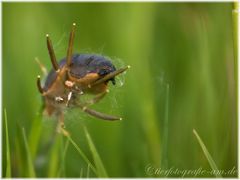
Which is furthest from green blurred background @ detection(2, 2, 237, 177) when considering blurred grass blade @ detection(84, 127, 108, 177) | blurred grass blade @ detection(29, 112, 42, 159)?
blurred grass blade @ detection(84, 127, 108, 177)

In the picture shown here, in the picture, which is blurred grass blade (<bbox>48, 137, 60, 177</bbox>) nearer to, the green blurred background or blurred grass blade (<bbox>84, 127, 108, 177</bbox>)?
the green blurred background

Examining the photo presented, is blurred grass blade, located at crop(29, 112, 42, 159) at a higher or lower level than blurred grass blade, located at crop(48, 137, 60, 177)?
higher

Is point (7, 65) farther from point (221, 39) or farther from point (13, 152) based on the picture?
point (221, 39)

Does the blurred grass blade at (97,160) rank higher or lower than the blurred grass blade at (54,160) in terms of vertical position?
higher

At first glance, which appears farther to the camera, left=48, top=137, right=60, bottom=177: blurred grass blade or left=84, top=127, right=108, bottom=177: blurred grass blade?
left=48, top=137, right=60, bottom=177: blurred grass blade

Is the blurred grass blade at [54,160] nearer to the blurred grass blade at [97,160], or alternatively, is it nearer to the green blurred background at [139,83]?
the green blurred background at [139,83]

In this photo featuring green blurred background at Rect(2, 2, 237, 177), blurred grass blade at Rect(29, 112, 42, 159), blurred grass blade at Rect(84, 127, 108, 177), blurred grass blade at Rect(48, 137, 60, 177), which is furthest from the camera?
green blurred background at Rect(2, 2, 237, 177)

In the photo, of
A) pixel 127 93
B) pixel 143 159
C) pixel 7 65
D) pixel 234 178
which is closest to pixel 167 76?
pixel 127 93

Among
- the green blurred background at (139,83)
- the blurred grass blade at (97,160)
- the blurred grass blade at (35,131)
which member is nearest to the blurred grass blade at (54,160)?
the green blurred background at (139,83)
